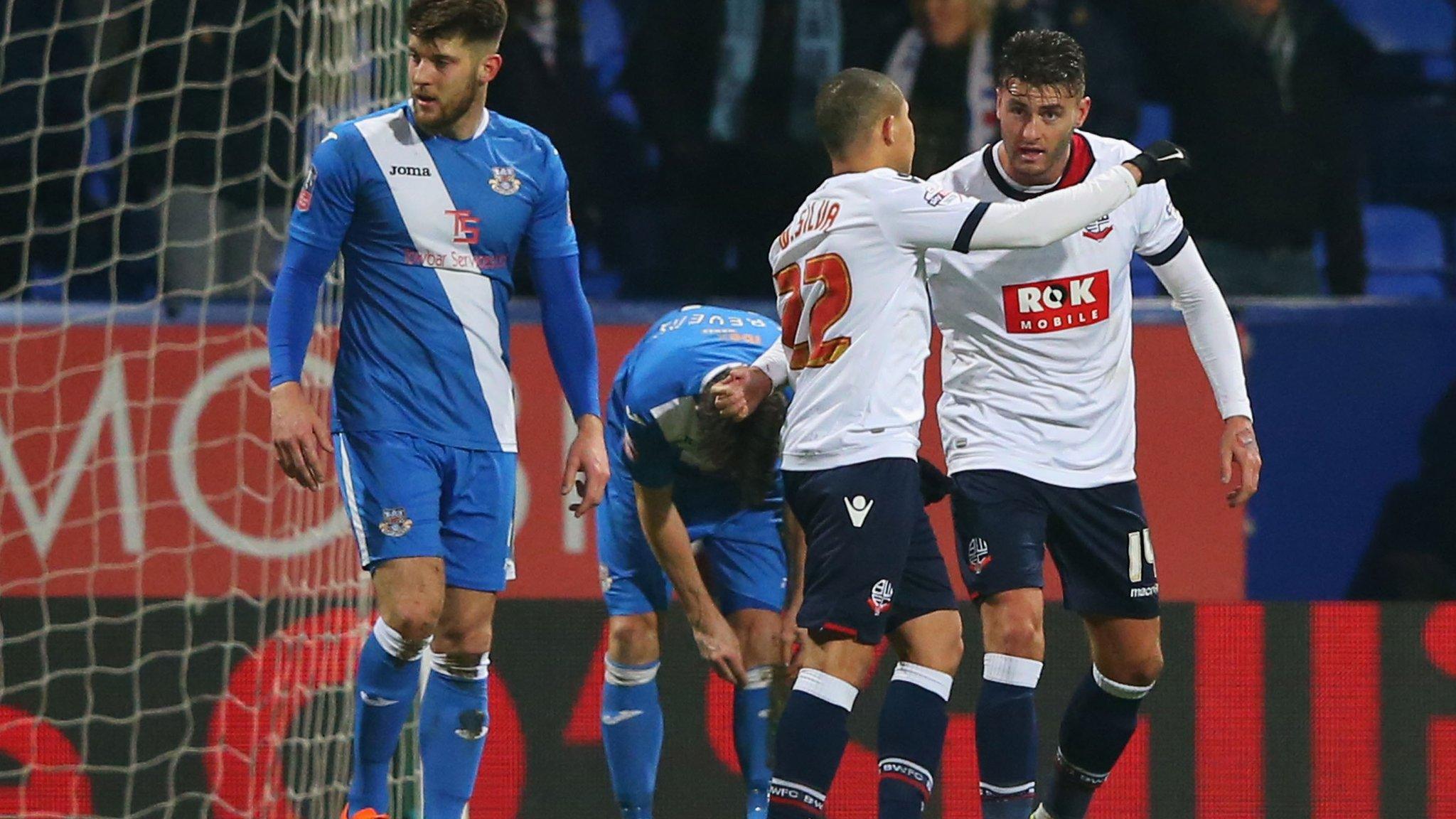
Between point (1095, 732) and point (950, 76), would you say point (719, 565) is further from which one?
point (950, 76)

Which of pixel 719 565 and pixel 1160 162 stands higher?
pixel 1160 162

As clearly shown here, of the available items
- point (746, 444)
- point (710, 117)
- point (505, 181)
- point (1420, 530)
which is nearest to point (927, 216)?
point (746, 444)

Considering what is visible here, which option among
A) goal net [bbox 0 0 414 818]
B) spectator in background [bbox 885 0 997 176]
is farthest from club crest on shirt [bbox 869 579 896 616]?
spectator in background [bbox 885 0 997 176]

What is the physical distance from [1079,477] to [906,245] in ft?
2.40

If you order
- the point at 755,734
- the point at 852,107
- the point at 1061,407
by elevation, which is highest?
the point at 852,107

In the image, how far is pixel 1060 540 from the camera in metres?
Result: 4.50

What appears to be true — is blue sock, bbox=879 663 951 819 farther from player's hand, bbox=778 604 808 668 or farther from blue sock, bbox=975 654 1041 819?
player's hand, bbox=778 604 808 668

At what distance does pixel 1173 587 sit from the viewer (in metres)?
6.53

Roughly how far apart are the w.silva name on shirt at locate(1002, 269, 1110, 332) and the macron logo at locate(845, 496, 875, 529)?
660mm

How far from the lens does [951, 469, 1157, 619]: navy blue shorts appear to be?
430 centimetres

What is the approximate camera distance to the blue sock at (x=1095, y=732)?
453 centimetres

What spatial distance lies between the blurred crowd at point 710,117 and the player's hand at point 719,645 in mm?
2881

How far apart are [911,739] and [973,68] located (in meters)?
3.98

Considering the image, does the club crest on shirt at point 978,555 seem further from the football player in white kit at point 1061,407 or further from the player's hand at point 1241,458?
the player's hand at point 1241,458
